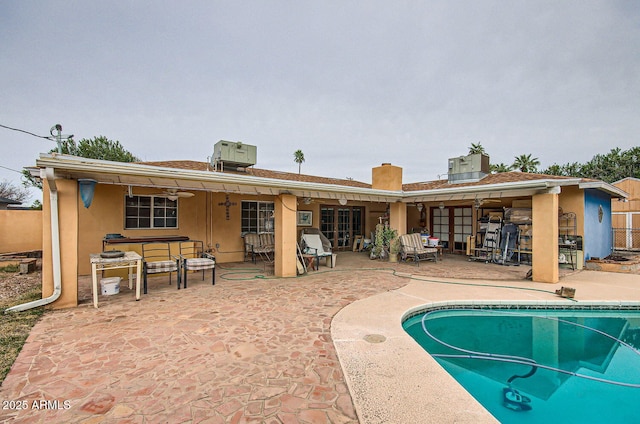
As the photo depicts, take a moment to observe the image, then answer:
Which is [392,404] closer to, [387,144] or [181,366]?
[181,366]

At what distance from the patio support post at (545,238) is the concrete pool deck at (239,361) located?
41.1 inches

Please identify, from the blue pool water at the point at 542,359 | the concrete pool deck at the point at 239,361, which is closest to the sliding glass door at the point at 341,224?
the concrete pool deck at the point at 239,361

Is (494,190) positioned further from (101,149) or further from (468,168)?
→ (101,149)

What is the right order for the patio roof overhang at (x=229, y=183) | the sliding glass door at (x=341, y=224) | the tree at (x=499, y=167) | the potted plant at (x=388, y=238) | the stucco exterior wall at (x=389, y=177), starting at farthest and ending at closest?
the tree at (x=499, y=167) → the sliding glass door at (x=341, y=224) → the stucco exterior wall at (x=389, y=177) → the potted plant at (x=388, y=238) → the patio roof overhang at (x=229, y=183)

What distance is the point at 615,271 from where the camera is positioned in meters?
9.72

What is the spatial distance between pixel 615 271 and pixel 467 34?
10150 mm

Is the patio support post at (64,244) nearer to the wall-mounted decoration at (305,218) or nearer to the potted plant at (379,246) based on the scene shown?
the wall-mounted decoration at (305,218)

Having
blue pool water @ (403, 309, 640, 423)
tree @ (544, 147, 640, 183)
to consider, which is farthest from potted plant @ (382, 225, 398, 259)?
tree @ (544, 147, 640, 183)

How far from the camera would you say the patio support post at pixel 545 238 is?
7.71 meters

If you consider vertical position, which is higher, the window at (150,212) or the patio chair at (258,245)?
the window at (150,212)

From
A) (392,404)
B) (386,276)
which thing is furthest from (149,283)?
(392,404)

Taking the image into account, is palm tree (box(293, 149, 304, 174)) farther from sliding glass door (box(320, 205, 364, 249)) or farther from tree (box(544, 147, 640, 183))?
tree (box(544, 147, 640, 183))

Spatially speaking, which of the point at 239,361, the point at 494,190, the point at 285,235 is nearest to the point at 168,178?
the point at 285,235

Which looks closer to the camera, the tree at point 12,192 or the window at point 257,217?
the window at point 257,217
